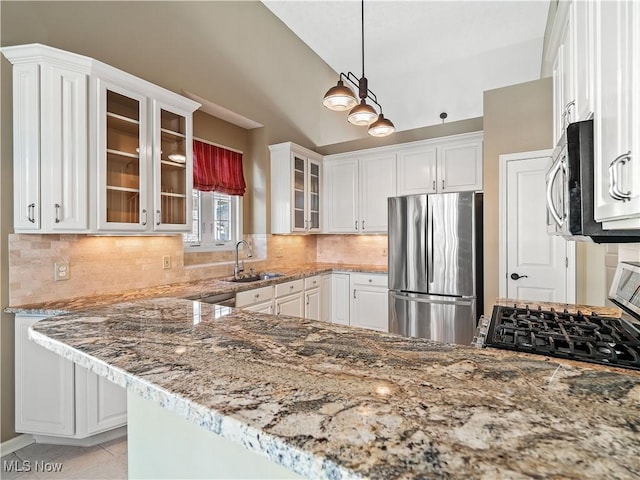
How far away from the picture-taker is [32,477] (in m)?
1.83

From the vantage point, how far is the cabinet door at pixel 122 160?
2156 mm

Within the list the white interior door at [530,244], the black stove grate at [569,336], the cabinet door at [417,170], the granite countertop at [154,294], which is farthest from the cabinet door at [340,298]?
the black stove grate at [569,336]

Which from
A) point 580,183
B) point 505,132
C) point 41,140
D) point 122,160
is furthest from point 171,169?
point 505,132

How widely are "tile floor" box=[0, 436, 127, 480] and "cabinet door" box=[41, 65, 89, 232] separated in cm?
138

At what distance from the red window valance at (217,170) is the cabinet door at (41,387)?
75.9 inches

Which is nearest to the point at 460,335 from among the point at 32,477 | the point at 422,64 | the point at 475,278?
the point at 475,278

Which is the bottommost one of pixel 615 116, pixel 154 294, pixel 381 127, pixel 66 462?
pixel 66 462

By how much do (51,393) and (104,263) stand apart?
0.89 meters

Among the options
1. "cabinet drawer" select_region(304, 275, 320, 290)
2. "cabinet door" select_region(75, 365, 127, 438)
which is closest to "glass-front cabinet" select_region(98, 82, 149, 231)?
"cabinet door" select_region(75, 365, 127, 438)

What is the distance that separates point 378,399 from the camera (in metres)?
0.57

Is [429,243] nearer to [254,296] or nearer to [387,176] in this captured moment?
[387,176]

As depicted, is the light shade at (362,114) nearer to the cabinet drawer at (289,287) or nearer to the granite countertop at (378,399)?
the cabinet drawer at (289,287)

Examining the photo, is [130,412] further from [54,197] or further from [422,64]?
[422,64]

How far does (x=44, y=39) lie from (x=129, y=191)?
108 cm
